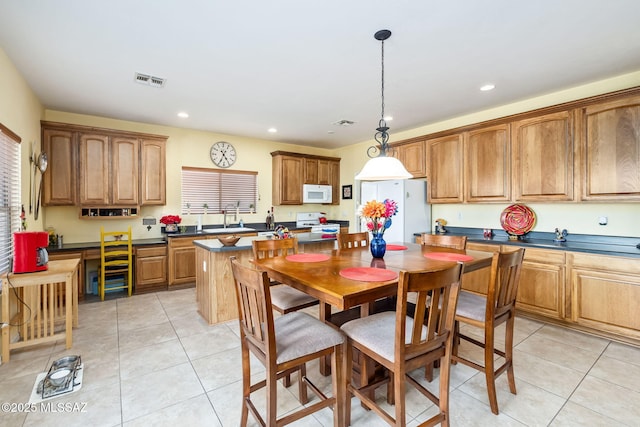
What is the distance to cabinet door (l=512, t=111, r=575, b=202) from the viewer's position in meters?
3.14

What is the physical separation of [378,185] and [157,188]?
3.38m

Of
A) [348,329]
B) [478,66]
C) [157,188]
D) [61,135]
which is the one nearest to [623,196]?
[478,66]

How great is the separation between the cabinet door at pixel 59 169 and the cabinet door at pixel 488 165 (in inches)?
207

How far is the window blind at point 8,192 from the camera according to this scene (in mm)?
2615

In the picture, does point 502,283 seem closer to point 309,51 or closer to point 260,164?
point 309,51

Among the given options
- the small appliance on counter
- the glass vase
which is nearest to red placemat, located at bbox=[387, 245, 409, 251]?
the glass vase

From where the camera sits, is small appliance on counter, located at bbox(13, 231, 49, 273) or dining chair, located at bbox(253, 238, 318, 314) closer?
dining chair, located at bbox(253, 238, 318, 314)

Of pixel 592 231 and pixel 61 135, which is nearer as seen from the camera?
pixel 592 231

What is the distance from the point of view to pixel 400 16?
2027 millimetres

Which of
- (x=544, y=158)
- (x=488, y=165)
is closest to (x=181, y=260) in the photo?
(x=488, y=165)

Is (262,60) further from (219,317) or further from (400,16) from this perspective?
(219,317)

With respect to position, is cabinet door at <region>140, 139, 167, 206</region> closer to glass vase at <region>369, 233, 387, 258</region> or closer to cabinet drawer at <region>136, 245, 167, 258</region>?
cabinet drawer at <region>136, 245, 167, 258</region>

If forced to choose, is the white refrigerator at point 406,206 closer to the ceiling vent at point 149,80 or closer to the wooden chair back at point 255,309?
the wooden chair back at point 255,309

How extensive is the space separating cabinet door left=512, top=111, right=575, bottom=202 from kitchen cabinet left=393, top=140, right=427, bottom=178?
4.04 ft
